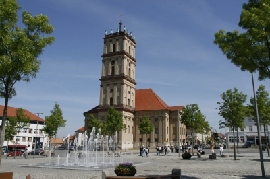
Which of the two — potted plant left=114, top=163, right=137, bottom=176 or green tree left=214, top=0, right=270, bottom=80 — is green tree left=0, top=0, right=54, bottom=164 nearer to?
potted plant left=114, top=163, right=137, bottom=176

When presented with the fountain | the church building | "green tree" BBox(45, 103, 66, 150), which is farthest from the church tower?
"green tree" BBox(45, 103, 66, 150)

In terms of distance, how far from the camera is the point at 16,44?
40.4ft

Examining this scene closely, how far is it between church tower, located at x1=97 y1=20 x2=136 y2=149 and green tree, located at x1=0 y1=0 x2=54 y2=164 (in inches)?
2165

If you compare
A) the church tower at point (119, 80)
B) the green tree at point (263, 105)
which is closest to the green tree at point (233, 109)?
the green tree at point (263, 105)

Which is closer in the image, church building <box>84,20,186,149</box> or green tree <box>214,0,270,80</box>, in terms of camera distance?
green tree <box>214,0,270,80</box>

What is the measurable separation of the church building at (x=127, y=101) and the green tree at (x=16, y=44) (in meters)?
55.0

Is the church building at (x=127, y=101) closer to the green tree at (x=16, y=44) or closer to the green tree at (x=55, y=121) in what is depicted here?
the green tree at (x=55, y=121)

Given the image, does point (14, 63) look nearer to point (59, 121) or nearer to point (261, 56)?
point (261, 56)

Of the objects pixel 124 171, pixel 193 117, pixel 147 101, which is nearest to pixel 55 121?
pixel 193 117

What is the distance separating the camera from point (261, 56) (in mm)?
12516

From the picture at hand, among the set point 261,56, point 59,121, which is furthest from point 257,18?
point 59,121

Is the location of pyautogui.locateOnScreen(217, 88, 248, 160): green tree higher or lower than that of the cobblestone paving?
higher

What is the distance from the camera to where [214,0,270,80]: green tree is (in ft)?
37.5

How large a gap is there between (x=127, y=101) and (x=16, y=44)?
60029 mm
